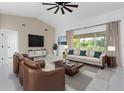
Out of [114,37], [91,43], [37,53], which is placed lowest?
[37,53]

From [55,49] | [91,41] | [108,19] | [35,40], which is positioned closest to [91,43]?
[91,41]

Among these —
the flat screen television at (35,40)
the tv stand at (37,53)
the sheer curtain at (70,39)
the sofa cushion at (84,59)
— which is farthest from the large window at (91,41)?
the flat screen television at (35,40)

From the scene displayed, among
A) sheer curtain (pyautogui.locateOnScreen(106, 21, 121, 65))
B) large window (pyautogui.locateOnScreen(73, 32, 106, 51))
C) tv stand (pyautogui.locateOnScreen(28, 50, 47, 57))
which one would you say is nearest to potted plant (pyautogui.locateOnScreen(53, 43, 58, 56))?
tv stand (pyautogui.locateOnScreen(28, 50, 47, 57))

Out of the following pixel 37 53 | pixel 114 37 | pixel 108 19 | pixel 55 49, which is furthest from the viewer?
pixel 55 49

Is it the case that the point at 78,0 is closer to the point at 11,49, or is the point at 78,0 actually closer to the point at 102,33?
the point at 102,33

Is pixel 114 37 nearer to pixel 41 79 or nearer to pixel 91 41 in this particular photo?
pixel 91 41

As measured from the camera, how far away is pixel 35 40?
902 cm

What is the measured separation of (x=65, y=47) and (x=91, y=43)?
181 cm

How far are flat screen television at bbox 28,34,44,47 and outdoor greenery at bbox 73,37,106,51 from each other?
300cm

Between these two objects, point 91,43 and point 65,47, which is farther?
point 65,47

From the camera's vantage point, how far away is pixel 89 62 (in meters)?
5.57

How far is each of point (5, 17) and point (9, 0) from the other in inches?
101

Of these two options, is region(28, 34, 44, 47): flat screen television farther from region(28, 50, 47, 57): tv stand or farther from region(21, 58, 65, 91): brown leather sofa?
region(21, 58, 65, 91): brown leather sofa

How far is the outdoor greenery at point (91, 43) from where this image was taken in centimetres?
646
